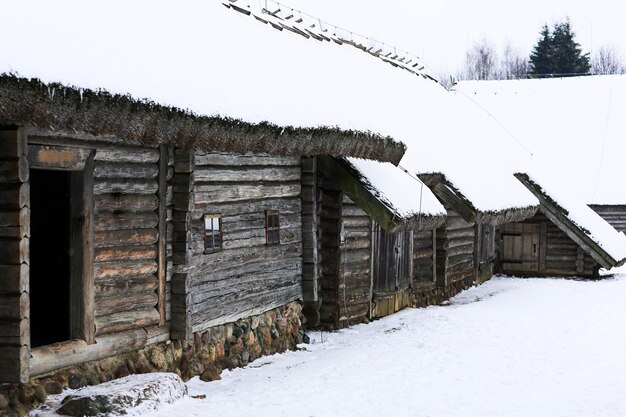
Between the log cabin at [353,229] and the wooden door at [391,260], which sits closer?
the log cabin at [353,229]

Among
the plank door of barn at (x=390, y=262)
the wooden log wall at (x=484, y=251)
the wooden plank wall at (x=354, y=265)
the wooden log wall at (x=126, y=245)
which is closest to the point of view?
the wooden log wall at (x=126, y=245)

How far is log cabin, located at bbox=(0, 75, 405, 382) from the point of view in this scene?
6.57m

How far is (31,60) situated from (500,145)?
1946cm

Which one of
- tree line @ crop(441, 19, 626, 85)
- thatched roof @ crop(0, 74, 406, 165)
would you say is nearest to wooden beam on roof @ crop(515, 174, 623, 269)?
thatched roof @ crop(0, 74, 406, 165)

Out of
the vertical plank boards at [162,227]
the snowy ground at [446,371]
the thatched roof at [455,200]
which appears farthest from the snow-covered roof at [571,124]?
the vertical plank boards at [162,227]

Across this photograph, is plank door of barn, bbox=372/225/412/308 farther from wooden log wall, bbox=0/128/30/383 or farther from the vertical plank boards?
wooden log wall, bbox=0/128/30/383

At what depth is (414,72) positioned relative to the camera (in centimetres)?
2273

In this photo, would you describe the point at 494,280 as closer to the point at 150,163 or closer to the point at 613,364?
the point at 613,364

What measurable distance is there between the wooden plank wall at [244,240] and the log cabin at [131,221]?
0.9 inches

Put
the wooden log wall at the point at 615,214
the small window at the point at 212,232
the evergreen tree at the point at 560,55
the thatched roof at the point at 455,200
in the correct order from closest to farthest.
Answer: the small window at the point at 212,232 → the thatched roof at the point at 455,200 → the wooden log wall at the point at 615,214 → the evergreen tree at the point at 560,55

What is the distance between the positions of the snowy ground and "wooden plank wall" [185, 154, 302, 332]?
77 centimetres

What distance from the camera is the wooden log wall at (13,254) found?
6.53m

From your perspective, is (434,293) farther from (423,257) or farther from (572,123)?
(572,123)

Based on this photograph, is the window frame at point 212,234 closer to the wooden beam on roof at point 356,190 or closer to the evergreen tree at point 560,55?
the wooden beam on roof at point 356,190
